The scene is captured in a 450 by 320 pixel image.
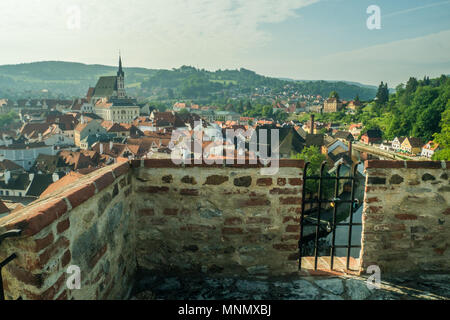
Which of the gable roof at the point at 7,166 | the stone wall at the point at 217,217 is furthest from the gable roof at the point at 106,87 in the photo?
the stone wall at the point at 217,217

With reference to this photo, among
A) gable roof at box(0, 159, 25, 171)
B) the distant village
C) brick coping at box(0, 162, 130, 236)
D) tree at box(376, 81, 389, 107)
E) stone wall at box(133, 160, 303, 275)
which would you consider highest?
tree at box(376, 81, 389, 107)

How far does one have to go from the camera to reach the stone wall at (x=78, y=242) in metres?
1.88

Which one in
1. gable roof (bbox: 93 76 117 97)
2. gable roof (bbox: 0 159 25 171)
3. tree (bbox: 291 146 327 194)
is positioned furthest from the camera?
gable roof (bbox: 93 76 117 97)

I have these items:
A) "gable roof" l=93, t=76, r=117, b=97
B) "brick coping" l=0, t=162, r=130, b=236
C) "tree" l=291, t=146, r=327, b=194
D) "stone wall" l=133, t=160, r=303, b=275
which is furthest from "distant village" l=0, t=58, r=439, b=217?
"brick coping" l=0, t=162, r=130, b=236

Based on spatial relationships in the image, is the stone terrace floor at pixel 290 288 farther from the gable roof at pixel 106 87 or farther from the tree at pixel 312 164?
the gable roof at pixel 106 87

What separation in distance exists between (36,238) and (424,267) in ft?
12.8

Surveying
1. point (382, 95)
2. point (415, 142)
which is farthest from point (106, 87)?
point (415, 142)

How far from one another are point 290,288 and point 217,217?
3.46 feet

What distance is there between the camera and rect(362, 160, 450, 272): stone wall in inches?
138

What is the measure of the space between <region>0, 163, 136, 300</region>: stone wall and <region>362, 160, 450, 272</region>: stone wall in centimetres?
253

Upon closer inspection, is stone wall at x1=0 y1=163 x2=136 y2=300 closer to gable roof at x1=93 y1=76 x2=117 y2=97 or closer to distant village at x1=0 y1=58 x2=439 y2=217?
distant village at x1=0 y1=58 x2=439 y2=217

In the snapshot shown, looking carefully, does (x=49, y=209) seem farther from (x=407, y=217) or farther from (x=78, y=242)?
(x=407, y=217)

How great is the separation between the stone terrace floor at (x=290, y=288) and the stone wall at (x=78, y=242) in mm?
356
